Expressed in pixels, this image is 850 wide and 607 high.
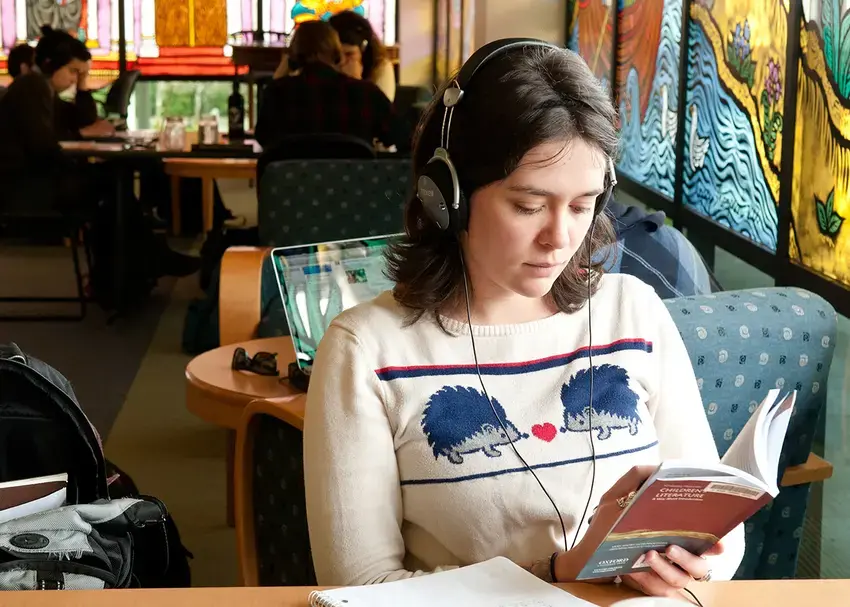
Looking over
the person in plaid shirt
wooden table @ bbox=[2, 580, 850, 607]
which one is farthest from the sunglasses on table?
the person in plaid shirt

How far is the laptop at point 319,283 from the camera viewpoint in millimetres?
2166

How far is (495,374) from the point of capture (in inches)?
51.4

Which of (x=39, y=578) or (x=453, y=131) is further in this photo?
(x=39, y=578)

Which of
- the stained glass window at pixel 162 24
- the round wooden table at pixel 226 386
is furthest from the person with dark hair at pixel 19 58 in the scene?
the round wooden table at pixel 226 386

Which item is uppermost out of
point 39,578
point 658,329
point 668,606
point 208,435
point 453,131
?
point 453,131

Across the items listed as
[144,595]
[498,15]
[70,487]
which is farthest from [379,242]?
[498,15]

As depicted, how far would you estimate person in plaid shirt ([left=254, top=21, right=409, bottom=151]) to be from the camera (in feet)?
14.3

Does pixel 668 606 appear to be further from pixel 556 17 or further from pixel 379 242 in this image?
pixel 556 17

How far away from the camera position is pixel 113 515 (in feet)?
5.25

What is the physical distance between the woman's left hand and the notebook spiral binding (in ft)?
1.00

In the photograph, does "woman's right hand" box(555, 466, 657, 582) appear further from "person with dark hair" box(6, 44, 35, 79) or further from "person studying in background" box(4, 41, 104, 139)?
"person with dark hair" box(6, 44, 35, 79)

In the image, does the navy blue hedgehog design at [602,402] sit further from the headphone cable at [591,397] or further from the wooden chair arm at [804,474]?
the wooden chair arm at [804,474]

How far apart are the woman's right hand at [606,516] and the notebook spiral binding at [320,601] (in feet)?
0.81

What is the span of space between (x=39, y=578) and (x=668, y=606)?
81 cm
